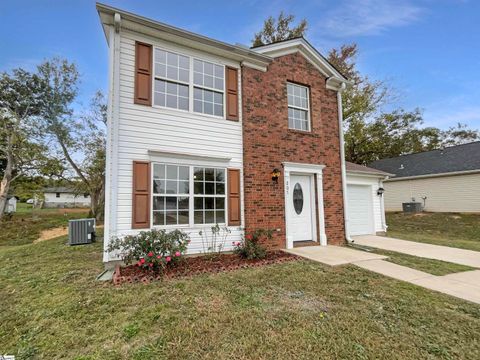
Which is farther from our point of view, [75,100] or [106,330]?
[75,100]

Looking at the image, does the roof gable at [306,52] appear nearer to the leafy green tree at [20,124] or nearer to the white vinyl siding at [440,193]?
the white vinyl siding at [440,193]

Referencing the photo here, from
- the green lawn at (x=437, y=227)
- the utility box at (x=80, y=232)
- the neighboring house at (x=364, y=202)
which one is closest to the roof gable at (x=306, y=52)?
the neighboring house at (x=364, y=202)

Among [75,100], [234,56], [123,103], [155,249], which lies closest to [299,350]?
[155,249]

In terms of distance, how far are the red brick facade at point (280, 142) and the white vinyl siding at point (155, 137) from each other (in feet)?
1.99

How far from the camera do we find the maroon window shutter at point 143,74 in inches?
236

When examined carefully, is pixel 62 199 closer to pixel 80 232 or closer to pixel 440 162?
pixel 80 232

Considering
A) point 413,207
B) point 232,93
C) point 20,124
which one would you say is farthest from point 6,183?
point 413,207

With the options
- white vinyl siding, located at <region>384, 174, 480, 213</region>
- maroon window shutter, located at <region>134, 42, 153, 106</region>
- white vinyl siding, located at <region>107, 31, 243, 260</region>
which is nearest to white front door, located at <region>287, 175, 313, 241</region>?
white vinyl siding, located at <region>107, 31, 243, 260</region>

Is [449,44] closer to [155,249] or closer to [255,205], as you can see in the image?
[255,205]

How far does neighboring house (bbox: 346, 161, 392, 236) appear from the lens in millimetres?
10511

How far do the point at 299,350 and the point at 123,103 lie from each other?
19.2ft

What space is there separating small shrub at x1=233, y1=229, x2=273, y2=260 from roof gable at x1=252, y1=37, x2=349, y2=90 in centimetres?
546

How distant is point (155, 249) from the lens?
5.13m

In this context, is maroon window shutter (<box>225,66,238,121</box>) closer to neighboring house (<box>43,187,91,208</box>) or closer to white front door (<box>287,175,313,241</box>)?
white front door (<box>287,175,313,241</box>)
